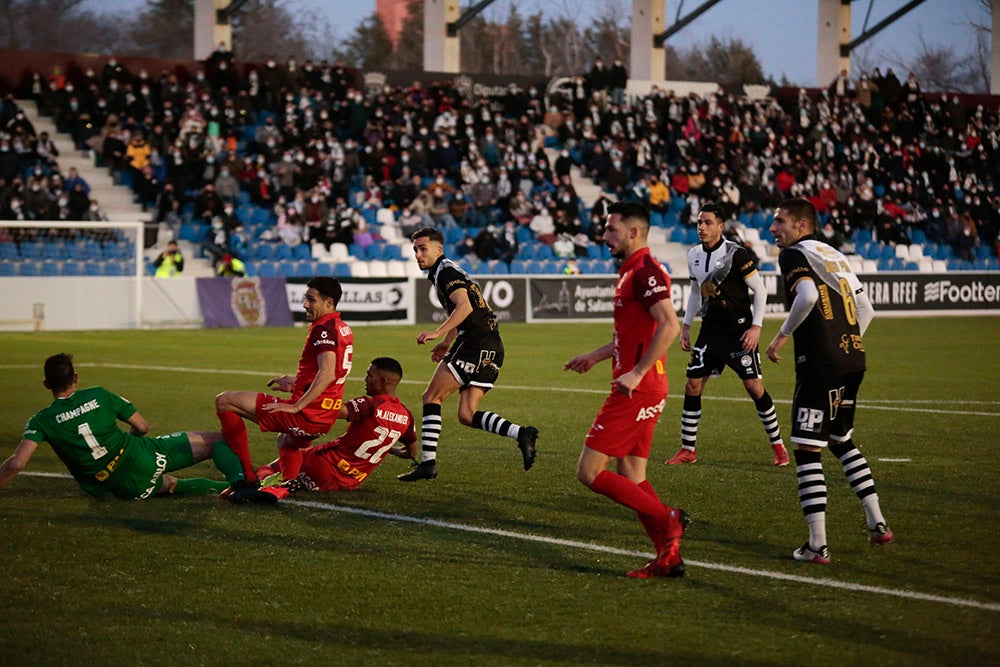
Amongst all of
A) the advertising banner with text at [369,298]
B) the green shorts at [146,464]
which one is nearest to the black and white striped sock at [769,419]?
the green shorts at [146,464]

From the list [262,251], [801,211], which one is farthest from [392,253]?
[801,211]

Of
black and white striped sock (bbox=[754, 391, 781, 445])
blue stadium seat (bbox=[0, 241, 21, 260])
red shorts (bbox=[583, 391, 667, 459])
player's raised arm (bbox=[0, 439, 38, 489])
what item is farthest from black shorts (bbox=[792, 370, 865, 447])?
blue stadium seat (bbox=[0, 241, 21, 260])

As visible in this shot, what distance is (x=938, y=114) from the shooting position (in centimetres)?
4712

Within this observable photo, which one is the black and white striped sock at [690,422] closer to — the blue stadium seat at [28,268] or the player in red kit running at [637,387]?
the player in red kit running at [637,387]

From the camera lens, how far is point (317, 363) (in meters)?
9.07

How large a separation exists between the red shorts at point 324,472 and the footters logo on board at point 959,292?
30883 mm

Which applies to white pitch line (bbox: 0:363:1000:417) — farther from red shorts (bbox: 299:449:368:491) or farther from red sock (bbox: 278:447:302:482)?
red sock (bbox: 278:447:302:482)

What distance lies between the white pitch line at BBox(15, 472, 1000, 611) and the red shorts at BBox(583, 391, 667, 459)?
2.84 ft

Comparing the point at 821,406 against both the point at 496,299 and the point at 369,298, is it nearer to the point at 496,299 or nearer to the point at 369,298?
the point at 369,298

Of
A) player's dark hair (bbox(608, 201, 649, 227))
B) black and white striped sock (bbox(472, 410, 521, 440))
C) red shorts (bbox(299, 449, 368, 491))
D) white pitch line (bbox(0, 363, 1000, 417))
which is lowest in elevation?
white pitch line (bbox(0, 363, 1000, 417))

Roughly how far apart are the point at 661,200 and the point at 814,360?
3249 centimetres

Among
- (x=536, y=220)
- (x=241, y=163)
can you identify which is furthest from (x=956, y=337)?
(x=241, y=163)

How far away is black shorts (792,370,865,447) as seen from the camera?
285 inches

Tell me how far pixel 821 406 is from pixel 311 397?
349cm
